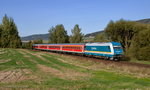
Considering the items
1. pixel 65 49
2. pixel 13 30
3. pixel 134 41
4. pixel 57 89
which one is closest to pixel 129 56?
pixel 134 41

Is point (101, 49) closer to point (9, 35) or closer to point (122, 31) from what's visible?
point (122, 31)

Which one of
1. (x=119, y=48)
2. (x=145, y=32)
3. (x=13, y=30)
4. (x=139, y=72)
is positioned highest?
(x=13, y=30)

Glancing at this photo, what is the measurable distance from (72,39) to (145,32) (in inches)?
2508

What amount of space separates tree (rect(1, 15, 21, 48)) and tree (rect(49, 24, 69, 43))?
63.9 ft

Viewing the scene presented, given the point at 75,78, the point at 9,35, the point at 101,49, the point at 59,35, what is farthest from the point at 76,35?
the point at 75,78

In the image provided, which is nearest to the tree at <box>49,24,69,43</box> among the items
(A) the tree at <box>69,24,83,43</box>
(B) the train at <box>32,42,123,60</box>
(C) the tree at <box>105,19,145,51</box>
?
(A) the tree at <box>69,24,83,43</box>

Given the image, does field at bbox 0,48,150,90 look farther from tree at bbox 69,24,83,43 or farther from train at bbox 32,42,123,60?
tree at bbox 69,24,83,43

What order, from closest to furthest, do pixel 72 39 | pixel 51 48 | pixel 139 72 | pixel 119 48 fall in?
1. pixel 139 72
2. pixel 119 48
3. pixel 51 48
4. pixel 72 39

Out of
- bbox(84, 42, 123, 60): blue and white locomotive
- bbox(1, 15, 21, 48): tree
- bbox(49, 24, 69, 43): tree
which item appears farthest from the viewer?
bbox(49, 24, 69, 43): tree

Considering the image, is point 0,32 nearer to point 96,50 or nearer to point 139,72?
point 96,50

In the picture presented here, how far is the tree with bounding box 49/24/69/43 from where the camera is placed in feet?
337

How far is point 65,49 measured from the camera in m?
53.5

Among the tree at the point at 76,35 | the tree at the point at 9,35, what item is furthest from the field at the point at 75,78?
the tree at the point at 9,35

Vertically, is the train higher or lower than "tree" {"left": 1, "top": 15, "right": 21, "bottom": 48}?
lower
